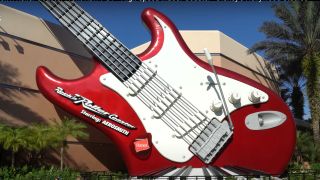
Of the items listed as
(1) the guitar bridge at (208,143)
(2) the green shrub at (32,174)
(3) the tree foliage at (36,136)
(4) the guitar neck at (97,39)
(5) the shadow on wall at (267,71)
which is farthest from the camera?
(5) the shadow on wall at (267,71)

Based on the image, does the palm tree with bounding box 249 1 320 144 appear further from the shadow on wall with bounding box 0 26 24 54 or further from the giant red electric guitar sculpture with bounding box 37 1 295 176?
the shadow on wall with bounding box 0 26 24 54

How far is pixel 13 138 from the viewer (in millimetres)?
16312

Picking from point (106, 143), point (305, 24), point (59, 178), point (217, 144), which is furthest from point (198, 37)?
point (59, 178)

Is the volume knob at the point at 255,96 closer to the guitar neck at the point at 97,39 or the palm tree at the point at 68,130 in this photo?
the guitar neck at the point at 97,39

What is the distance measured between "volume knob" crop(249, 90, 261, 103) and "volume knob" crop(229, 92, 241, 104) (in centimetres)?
46

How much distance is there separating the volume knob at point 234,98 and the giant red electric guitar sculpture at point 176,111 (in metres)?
0.04

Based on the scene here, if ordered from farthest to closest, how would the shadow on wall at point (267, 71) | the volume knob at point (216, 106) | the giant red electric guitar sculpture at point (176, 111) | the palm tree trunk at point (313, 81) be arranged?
the shadow on wall at point (267, 71) < the palm tree trunk at point (313, 81) < the volume knob at point (216, 106) < the giant red electric guitar sculpture at point (176, 111)

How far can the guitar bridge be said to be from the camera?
54.1 ft

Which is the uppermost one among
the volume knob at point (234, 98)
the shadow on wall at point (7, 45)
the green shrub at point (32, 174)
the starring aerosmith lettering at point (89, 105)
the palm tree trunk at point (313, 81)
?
the palm tree trunk at point (313, 81)

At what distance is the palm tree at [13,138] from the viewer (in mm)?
16141

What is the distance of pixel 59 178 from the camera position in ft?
50.6

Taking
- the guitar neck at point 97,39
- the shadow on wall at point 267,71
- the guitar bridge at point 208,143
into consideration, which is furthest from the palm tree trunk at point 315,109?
the guitar neck at point 97,39

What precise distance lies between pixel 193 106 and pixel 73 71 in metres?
6.98

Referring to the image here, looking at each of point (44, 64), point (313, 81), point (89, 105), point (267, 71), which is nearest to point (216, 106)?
point (89, 105)
